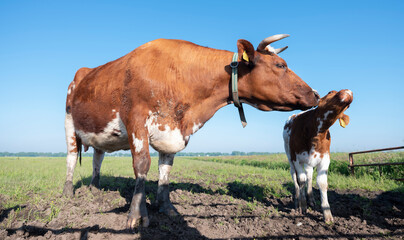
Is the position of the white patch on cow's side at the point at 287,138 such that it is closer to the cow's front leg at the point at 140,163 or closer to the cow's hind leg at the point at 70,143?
the cow's front leg at the point at 140,163

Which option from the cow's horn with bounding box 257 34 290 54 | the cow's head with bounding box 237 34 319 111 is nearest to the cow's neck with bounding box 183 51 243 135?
the cow's head with bounding box 237 34 319 111

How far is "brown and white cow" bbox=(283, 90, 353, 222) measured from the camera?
4.67 meters

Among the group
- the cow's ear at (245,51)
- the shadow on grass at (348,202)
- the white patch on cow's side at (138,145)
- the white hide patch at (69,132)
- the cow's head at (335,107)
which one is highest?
the cow's ear at (245,51)

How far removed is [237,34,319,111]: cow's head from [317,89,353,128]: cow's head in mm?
813

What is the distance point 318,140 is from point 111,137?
3850 millimetres

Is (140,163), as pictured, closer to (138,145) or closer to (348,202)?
(138,145)

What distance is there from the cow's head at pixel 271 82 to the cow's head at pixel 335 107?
0.81 m

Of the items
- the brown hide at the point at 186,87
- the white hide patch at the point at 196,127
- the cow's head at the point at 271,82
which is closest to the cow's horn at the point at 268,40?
the cow's head at the point at 271,82

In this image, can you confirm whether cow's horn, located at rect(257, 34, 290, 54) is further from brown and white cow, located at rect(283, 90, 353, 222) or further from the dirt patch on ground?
the dirt patch on ground

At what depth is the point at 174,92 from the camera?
3979 mm

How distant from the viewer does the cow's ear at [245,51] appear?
3.86m

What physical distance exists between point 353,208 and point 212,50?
429 centimetres

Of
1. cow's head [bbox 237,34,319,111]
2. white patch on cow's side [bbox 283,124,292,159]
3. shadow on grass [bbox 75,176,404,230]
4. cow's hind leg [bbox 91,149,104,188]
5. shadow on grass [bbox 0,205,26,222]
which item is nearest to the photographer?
shadow on grass [bbox 0,205,26,222]

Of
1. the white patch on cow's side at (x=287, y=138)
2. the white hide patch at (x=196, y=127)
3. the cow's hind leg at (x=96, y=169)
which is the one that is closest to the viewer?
the white hide patch at (x=196, y=127)
